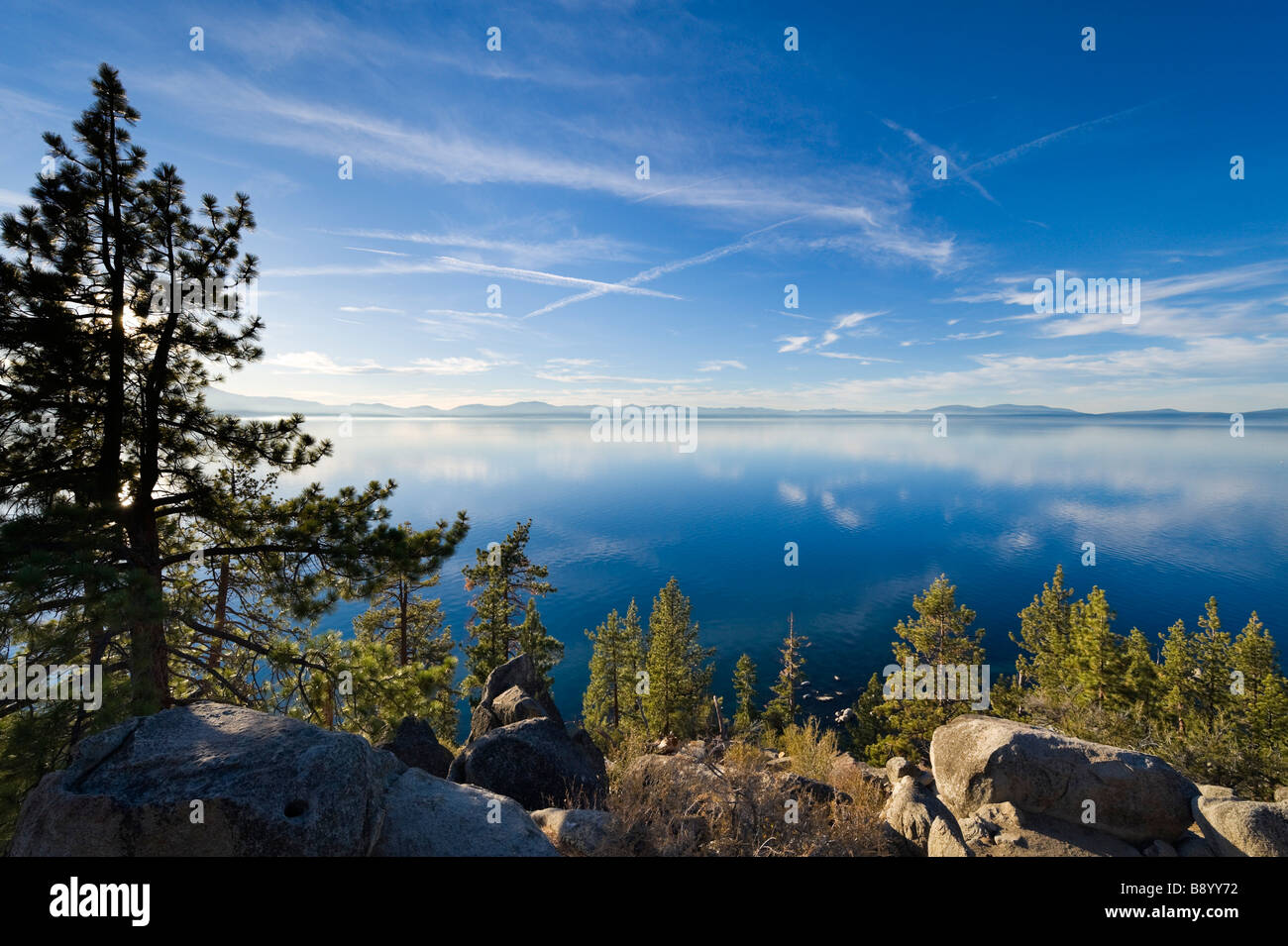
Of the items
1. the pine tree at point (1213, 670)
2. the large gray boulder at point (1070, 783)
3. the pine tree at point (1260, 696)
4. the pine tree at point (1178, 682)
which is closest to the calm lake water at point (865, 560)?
the pine tree at point (1178, 682)

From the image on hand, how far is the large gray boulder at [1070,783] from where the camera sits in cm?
1035

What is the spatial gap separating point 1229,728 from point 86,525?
36170 mm

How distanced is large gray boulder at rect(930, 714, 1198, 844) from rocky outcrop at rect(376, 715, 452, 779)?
13834 millimetres

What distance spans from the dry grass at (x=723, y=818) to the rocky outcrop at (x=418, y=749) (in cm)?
730

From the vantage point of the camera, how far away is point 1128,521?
131375mm

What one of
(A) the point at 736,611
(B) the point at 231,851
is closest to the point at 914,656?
(B) the point at 231,851

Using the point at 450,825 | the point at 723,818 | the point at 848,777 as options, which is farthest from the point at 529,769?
the point at 848,777

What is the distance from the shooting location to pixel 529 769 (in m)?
11.2

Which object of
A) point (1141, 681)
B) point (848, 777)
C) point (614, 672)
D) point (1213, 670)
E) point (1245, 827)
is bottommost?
point (614, 672)

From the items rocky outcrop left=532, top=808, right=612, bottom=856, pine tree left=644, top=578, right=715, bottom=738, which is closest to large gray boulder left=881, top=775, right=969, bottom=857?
rocky outcrop left=532, top=808, right=612, bottom=856

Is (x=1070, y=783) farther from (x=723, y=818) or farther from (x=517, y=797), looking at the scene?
(x=517, y=797)

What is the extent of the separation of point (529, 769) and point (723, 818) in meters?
5.12

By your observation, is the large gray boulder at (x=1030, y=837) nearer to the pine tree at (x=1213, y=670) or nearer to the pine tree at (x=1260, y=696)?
the pine tree at (x=1260, y=696)
